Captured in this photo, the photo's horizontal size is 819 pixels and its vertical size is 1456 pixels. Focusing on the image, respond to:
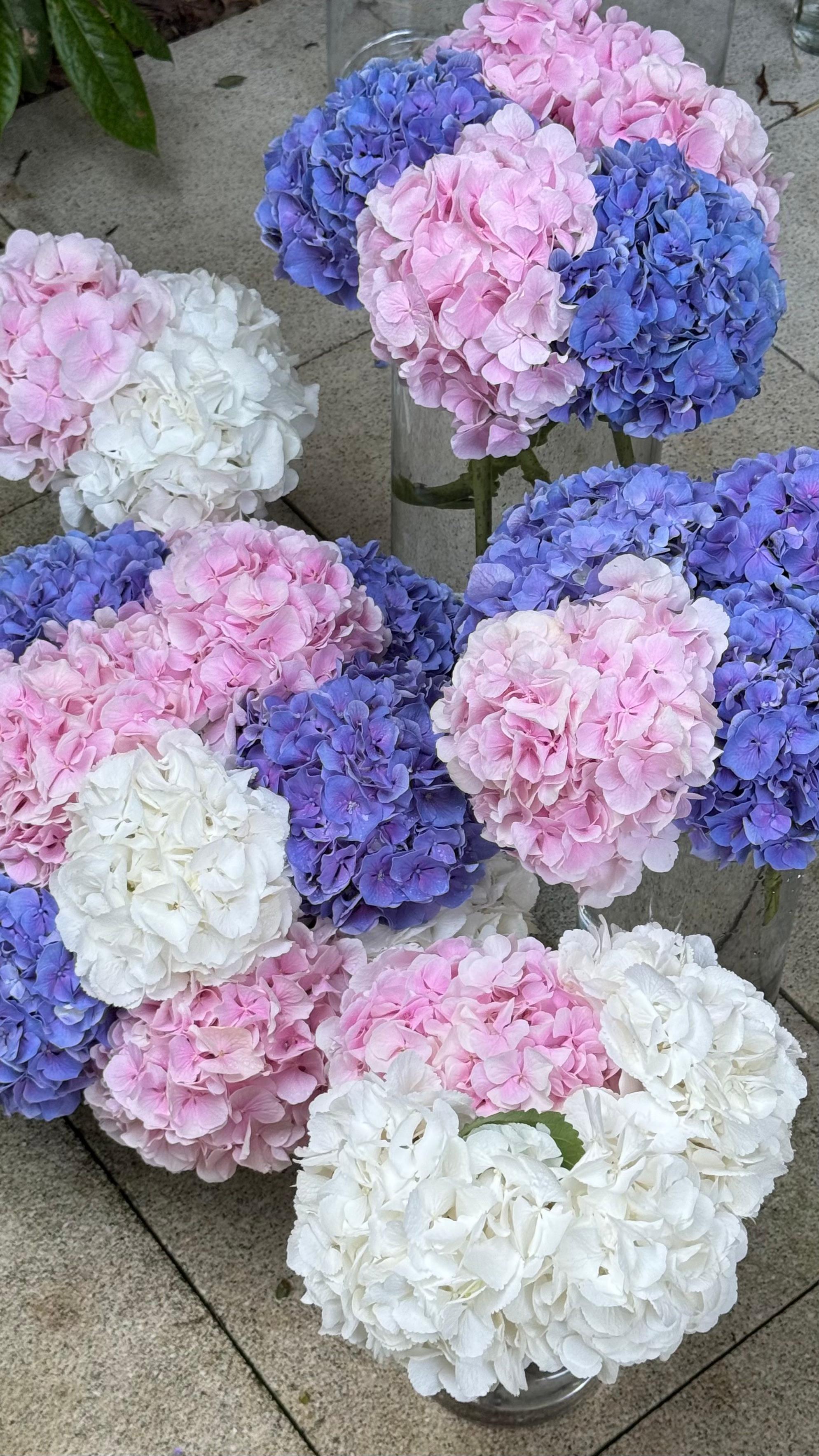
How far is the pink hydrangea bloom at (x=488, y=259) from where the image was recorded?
104 cm

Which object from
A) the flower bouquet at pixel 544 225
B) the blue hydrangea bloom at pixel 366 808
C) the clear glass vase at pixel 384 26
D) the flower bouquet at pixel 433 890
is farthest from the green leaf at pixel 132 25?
the blue hydrangea bloom at pixel 366 808

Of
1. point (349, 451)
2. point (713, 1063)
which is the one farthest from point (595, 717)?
point (349, 451)

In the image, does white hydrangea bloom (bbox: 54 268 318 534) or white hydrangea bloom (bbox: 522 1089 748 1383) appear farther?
white hydrangea bloom (bbox: 54 268 318 534)

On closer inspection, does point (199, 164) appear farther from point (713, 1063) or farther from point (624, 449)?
point (713, 1063)

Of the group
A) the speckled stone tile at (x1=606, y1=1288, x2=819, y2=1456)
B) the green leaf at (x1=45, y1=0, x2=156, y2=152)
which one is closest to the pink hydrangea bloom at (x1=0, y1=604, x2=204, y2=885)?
the speckled stone tile at (x1=606, y1=1288, x2=819, y2=1456)

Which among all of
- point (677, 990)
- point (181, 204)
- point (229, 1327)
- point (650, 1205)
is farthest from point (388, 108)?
point (181, 204)

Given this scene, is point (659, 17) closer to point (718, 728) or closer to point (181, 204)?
point (181, 204)

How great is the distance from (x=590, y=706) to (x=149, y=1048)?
40cm

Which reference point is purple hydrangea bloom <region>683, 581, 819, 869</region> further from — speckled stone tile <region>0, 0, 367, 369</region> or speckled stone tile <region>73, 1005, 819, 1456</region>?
speckled stone tile <region>0, 0, 367, 369</region>

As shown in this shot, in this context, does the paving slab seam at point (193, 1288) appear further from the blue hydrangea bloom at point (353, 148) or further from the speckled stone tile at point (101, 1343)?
the blue hydrangea bloom at point (353, 148)

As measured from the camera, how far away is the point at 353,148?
112 centimetres

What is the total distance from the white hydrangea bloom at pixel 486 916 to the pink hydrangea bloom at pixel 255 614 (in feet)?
0.56

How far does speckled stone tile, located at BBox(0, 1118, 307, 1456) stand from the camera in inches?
44.4

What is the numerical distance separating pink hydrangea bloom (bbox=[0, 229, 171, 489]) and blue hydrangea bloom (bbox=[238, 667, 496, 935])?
0.41 m
